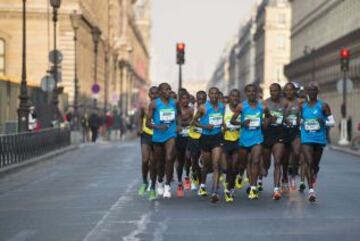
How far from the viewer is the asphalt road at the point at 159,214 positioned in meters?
11.8

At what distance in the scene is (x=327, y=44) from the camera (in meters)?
79.8

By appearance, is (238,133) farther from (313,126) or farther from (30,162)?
(30,162)

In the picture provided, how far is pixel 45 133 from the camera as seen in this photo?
1320 inches

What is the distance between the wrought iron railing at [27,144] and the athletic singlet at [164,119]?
8912 mm

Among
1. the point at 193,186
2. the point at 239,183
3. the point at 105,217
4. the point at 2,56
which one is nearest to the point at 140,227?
the point at 105,217

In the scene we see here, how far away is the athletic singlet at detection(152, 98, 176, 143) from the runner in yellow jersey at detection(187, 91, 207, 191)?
1.87 feet

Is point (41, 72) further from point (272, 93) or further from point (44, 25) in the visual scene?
point (272, 93)

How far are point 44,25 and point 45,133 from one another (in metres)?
34.9

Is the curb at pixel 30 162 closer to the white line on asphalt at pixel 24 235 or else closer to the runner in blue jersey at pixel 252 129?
the runner in blue jersey at pixel 252 129

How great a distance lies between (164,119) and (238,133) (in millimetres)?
1174

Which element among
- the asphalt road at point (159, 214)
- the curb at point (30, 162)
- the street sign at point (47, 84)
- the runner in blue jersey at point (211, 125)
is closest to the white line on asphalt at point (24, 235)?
the asphalt road at point (159, 214)

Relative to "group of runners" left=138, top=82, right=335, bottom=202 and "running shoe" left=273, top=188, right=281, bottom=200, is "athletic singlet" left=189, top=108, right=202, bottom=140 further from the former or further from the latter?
"running shoe" left=273, top=188, right=281, bottom=200

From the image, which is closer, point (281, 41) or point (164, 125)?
point (164, 125)

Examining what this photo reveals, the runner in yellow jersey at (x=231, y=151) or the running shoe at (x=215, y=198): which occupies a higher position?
the runner in yellow jersey at (x=231, y=151)
